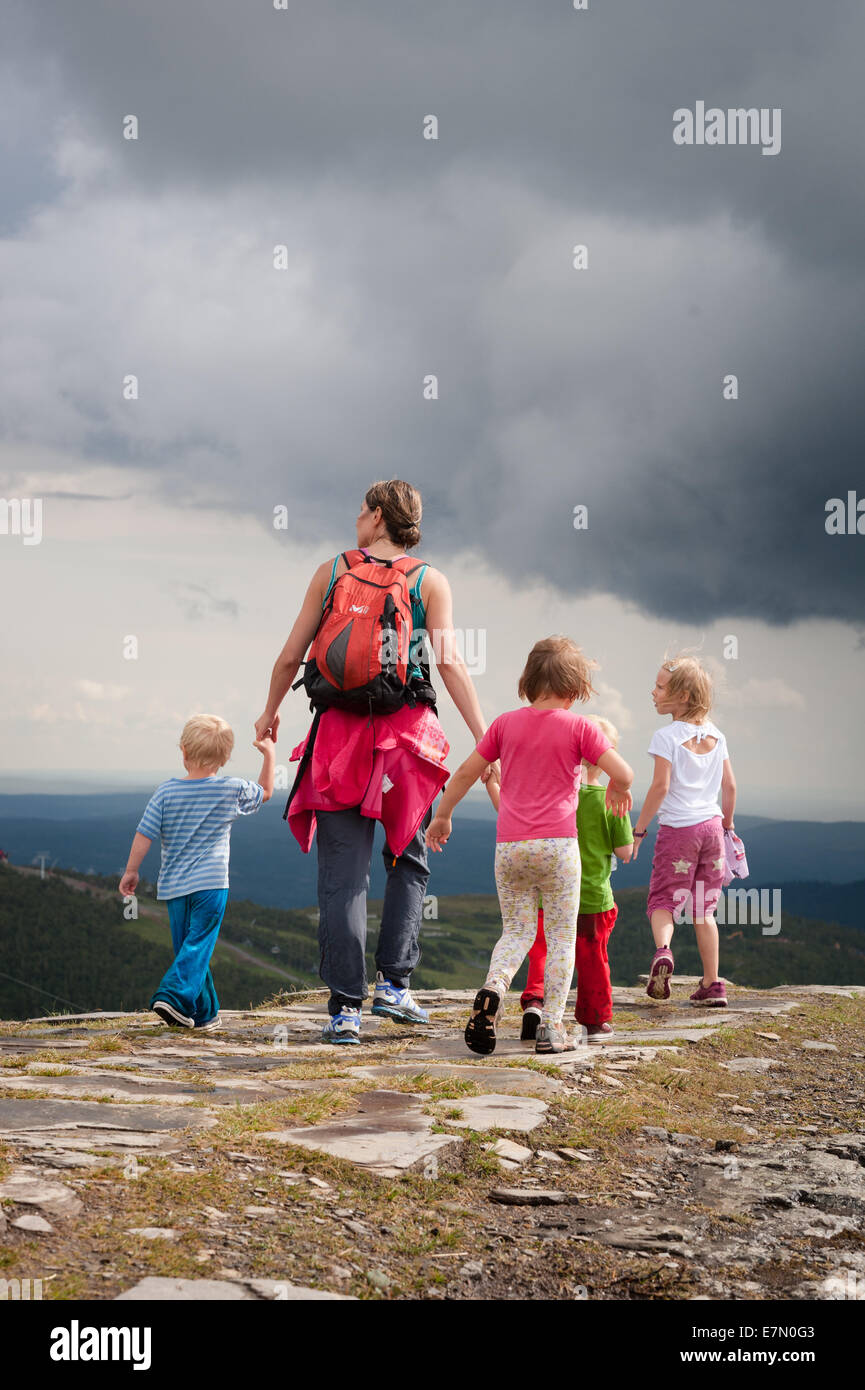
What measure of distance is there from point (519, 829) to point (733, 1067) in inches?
72.8

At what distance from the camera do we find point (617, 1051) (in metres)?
6.05

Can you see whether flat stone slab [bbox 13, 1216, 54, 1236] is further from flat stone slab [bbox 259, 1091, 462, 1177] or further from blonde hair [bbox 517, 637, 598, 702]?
blonde hair [bbox 517, 637, 598, 702]

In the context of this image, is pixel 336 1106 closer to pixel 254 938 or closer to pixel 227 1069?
pixel 227 1069

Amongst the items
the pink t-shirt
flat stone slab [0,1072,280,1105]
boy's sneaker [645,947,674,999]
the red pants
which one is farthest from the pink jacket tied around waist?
boy's sneaker [645,947,674,999]

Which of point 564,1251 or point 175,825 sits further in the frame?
point 175,825

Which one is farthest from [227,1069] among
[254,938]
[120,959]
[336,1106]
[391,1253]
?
[254,938]

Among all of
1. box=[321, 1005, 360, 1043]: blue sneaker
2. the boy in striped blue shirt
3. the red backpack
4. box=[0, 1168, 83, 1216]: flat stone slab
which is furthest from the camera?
the boy in striped blue shirt

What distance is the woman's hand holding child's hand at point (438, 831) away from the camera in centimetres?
601

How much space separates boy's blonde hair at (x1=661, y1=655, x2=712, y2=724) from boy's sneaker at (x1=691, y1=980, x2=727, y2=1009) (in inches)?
84.0

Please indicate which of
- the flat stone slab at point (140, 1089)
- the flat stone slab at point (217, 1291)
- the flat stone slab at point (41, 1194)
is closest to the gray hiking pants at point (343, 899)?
the flat stone slab at point (140, 1089)

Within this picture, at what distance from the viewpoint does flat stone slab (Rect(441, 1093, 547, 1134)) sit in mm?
4203

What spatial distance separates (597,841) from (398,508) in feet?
7.70

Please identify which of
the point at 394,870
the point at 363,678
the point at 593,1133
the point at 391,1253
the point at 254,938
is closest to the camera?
the point at 391,1253


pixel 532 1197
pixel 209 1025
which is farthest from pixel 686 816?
pixel 532 1197
